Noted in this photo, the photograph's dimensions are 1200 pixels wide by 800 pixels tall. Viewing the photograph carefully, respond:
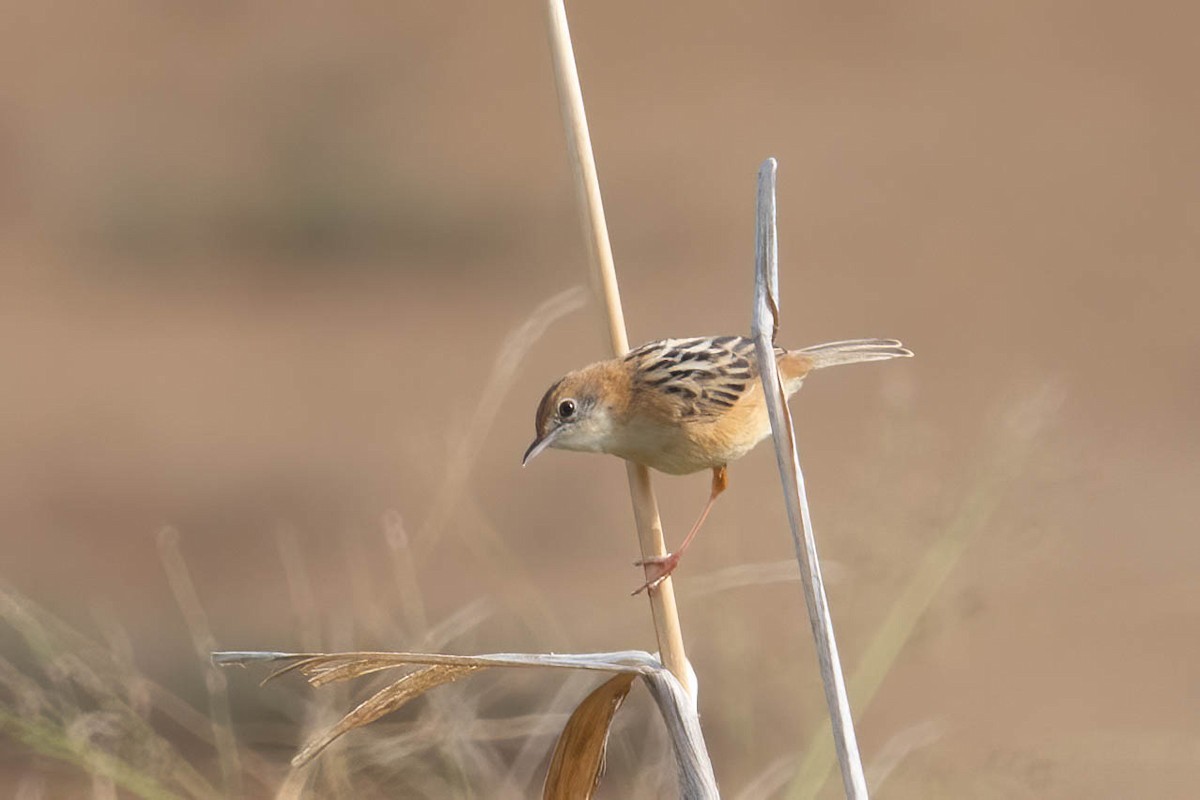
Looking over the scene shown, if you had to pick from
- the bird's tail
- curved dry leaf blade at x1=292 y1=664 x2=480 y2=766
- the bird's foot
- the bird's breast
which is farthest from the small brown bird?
curved dry leaf blade at x1=292 y1=664 x2=480 y2=766

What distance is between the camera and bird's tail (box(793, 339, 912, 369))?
129 inches

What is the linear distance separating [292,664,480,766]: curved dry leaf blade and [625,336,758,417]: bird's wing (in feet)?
3.23

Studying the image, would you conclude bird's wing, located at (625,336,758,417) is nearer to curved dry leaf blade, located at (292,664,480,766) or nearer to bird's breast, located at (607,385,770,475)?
bird's breast, located at (607,385,770,475)

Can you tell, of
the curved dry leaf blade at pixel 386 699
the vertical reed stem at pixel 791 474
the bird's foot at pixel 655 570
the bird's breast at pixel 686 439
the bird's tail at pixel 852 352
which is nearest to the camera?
the vertical reed stem at pixel 791 474

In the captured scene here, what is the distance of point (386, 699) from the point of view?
1971mm

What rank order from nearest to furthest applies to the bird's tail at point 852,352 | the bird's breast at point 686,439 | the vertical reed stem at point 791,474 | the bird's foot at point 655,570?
the vertical reed stem at point 791,474 < the bird's foot at point 655,570 < the bird's breast at point 686,439 < the bird's tail at point 852,352

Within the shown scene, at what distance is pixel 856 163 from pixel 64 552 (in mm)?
6878

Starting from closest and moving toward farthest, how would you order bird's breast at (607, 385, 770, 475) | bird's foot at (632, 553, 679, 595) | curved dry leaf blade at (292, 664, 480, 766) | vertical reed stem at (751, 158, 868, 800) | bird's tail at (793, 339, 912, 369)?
vertical reed stem at (751, 158, 868, 800)
curved dry leaf blade at (292, 664, 480, 766)
bird's foot at (632, 553, 679, 595)
bird's breast at (607, 385, 770, 475)
bird's tail at (793, 339, 912, 369)

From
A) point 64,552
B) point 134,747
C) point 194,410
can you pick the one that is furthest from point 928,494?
point 194,410

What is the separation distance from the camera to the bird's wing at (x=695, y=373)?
9.57ft

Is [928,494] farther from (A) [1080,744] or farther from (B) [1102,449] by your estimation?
(B) [1102,449]

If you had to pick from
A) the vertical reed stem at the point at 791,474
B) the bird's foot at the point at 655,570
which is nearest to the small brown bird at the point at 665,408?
the bird's foot at the point at 655,570

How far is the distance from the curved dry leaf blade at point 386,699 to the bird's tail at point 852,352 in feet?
4.76

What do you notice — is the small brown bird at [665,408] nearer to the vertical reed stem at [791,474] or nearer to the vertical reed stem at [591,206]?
the vertical reed stem at [591,206]
